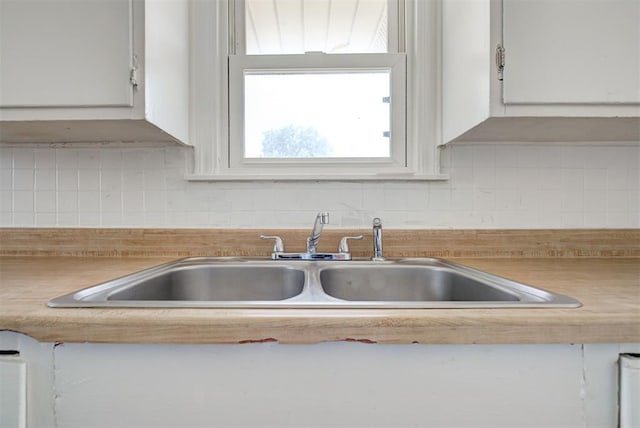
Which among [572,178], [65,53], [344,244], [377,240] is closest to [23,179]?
[65,53]

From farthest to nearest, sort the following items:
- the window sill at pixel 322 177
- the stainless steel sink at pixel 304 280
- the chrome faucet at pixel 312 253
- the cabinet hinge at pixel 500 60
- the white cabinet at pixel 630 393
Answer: the window sill at pixel 322 177
the chrome faucet at pixel 312 253
the stainless steel sink at pixel 304 280
the cabinet hinge at pixel 500 60
the white cabinet at pixel 630 393

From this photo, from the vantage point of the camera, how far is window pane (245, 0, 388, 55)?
1300 millimetres

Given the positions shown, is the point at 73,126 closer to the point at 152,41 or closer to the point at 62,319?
the point at 152,41

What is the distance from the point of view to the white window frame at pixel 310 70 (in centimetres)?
122

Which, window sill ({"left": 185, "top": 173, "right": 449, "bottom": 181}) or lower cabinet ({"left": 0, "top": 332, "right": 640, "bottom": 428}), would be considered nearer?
lower cabinet ({"left": 0, "top": 332, "right": 640, "bottom": 428})

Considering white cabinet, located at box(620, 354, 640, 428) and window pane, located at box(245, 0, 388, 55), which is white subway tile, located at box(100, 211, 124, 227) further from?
white cabinet, located at box(620, 354, 640, 428)

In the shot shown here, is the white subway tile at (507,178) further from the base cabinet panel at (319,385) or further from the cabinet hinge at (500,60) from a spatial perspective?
the base cabinet panel at (319,385)

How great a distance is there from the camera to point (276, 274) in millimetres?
1069

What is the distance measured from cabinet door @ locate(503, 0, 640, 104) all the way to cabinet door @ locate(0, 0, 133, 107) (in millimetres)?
1066

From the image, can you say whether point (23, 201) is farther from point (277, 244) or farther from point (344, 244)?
point (344, 244)

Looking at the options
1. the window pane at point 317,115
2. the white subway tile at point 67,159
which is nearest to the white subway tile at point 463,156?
the window pane at point 317,115

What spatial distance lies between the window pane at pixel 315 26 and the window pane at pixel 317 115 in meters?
0.12

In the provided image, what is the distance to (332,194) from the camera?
4.02ft

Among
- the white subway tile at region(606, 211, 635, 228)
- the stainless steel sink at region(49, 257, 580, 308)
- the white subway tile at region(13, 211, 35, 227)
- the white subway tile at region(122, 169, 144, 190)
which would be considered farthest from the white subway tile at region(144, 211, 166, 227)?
the white subway tile at region(606, 211, 635, 228)
